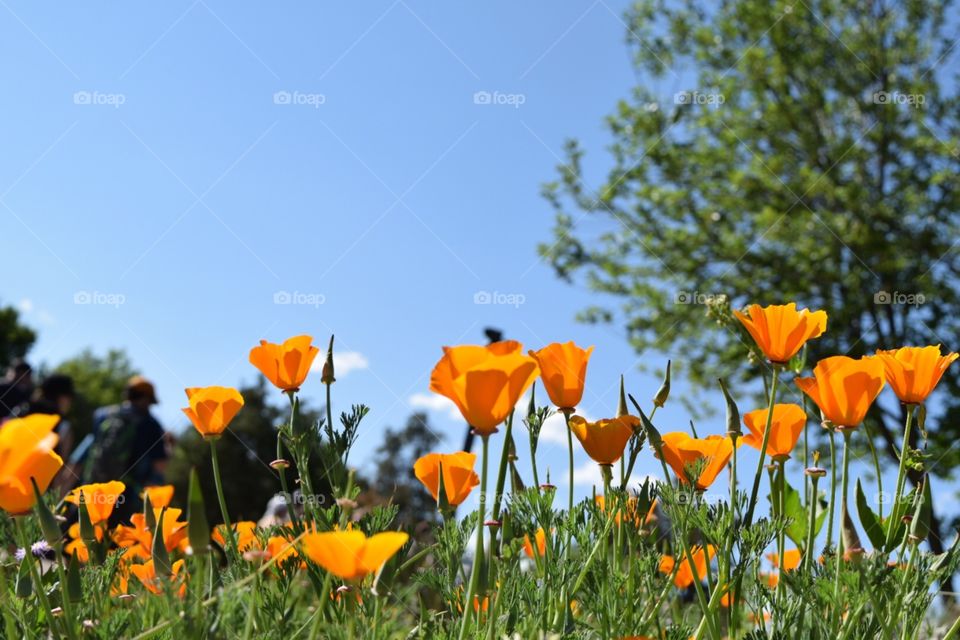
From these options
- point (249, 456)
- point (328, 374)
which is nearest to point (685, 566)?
point (328, 374)

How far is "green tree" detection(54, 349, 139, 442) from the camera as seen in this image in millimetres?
36219

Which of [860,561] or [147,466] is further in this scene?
[147,466]

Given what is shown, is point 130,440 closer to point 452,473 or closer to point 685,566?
point 685,566

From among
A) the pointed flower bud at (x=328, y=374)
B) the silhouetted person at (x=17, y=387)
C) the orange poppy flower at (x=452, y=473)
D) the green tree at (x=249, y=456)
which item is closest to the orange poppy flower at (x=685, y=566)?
the orange poppy flower at (x=452, y=473)

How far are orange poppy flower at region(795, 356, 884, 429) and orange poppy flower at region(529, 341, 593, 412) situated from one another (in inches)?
16.7

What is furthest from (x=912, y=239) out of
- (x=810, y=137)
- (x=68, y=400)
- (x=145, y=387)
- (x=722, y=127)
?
(x=68, y=400)

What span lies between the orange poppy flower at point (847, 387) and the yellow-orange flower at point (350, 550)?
3.07ft

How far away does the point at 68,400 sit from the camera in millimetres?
7988

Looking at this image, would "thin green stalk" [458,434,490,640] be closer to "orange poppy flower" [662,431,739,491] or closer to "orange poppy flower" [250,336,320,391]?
"orange poppy flower" [662,431,739,491]

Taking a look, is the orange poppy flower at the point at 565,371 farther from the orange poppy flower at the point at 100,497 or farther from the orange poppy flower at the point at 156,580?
the orange poppy flower at the point at 100,497

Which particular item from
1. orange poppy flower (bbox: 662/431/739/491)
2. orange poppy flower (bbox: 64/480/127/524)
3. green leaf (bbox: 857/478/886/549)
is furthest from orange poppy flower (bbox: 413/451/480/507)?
green leaf (bbox: 857/478/886/549)

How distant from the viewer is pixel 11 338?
30.4 metres

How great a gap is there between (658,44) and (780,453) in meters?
10.0

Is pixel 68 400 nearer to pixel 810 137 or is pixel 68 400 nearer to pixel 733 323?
pixel 733 323
